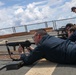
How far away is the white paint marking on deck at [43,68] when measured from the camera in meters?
7.74

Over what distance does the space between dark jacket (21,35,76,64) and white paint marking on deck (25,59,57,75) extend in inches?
8.8

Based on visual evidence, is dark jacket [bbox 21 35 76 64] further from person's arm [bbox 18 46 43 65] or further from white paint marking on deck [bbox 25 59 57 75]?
white paint marking on deck [bbox 25 59 57 75]

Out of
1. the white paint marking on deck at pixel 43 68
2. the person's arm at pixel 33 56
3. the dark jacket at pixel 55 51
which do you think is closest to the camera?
the white paint marking on deck at pixel 43 68

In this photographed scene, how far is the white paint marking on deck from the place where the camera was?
25.4 ft

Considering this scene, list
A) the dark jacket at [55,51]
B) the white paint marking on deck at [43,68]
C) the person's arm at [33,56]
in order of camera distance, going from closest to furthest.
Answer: the white paint marking on deck at [43,68] → the dark jacket at [55,51] → the person's arm at [33,56]

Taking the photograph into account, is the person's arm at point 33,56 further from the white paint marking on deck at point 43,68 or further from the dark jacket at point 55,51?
the white paint marking on deck at point 43,68

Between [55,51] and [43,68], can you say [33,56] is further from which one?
[55,51]

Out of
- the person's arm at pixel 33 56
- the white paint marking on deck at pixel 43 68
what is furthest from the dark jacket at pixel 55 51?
the white paint marking on deck at pixel 43 68

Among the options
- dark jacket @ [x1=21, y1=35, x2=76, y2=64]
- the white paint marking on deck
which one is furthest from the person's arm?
the white paint marking on deck

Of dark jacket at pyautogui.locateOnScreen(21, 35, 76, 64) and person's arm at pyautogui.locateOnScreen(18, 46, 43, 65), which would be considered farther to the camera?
person's arm at pyautogui.locateOnScreen(18, 46, 43, 65)

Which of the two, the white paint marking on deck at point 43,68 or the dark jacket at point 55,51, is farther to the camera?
the dark jacket at point 55,51

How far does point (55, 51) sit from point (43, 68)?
0.54 m

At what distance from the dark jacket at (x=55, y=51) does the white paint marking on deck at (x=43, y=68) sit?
0.22 meters

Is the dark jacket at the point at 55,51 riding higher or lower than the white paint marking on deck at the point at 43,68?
higher
